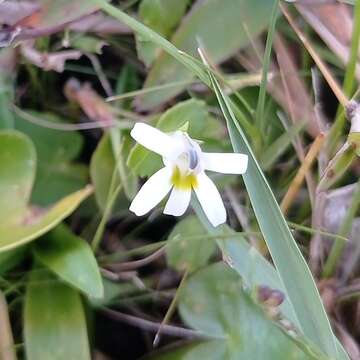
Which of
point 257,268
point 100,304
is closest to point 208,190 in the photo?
point 257,268

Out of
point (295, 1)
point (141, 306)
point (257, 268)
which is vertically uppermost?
point (295, 1)

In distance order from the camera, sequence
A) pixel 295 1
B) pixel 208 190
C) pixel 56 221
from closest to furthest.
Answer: pixel 208 190, pixel 56 221, pixel 295 1

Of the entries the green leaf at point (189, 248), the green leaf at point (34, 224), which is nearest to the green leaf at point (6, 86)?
the green leaf at point (34, 224)

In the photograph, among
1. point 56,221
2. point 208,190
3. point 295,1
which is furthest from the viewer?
point 295,1

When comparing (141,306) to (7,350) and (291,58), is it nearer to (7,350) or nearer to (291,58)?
(7,350)

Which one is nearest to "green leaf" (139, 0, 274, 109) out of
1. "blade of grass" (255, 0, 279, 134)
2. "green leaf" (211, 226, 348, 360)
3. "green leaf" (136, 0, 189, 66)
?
"green leaf" (136, 0, 189, 66)

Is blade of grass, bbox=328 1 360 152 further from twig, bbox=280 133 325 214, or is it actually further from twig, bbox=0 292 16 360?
twig, bbox=0 292 16 360
